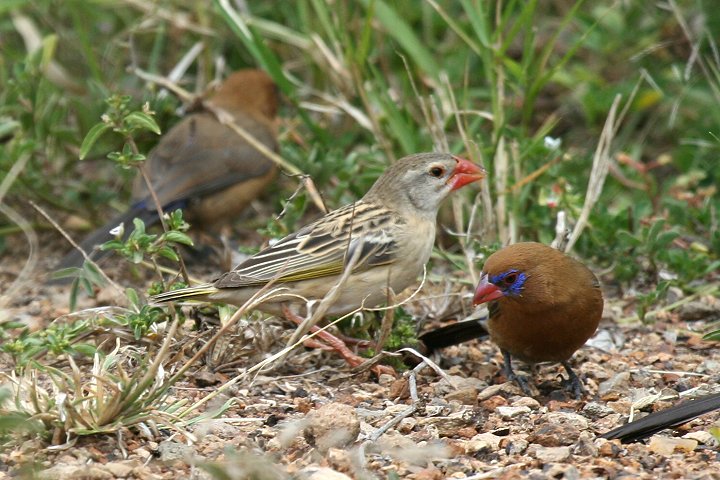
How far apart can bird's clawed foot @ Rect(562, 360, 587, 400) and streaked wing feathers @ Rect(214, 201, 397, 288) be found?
0.91 m

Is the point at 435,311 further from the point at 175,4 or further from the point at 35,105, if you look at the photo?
the point at 175,4

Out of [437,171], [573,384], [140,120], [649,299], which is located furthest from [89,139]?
[649,299]

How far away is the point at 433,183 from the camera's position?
5.34 metres

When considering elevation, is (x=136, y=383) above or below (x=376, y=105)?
above

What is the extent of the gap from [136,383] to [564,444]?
147 centimetres

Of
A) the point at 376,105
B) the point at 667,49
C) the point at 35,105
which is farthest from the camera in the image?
the point at 667,49

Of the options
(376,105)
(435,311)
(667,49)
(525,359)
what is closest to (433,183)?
(435,311)

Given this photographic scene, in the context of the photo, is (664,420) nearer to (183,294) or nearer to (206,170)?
(183,294)

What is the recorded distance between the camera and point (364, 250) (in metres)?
4.96

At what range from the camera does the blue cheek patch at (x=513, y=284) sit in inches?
179

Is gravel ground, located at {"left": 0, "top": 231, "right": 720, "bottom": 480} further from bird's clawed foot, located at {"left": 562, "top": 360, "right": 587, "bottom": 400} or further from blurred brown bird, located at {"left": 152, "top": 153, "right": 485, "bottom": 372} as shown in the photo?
blurred brown bird, located at {"left": 152, "top": 153, "right": 485, "bottom": 372}

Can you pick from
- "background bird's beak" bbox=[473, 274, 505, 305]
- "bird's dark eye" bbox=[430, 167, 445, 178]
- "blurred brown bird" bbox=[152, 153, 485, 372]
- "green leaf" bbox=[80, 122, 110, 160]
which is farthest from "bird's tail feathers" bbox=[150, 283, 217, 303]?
"bird's dark eye" bbox=[430, 167, 445, 178]

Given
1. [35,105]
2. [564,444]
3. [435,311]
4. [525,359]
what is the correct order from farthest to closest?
[35,105] < [435,311] < [525,359] < [564,444]

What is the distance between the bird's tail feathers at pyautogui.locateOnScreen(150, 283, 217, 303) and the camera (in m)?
4.53
